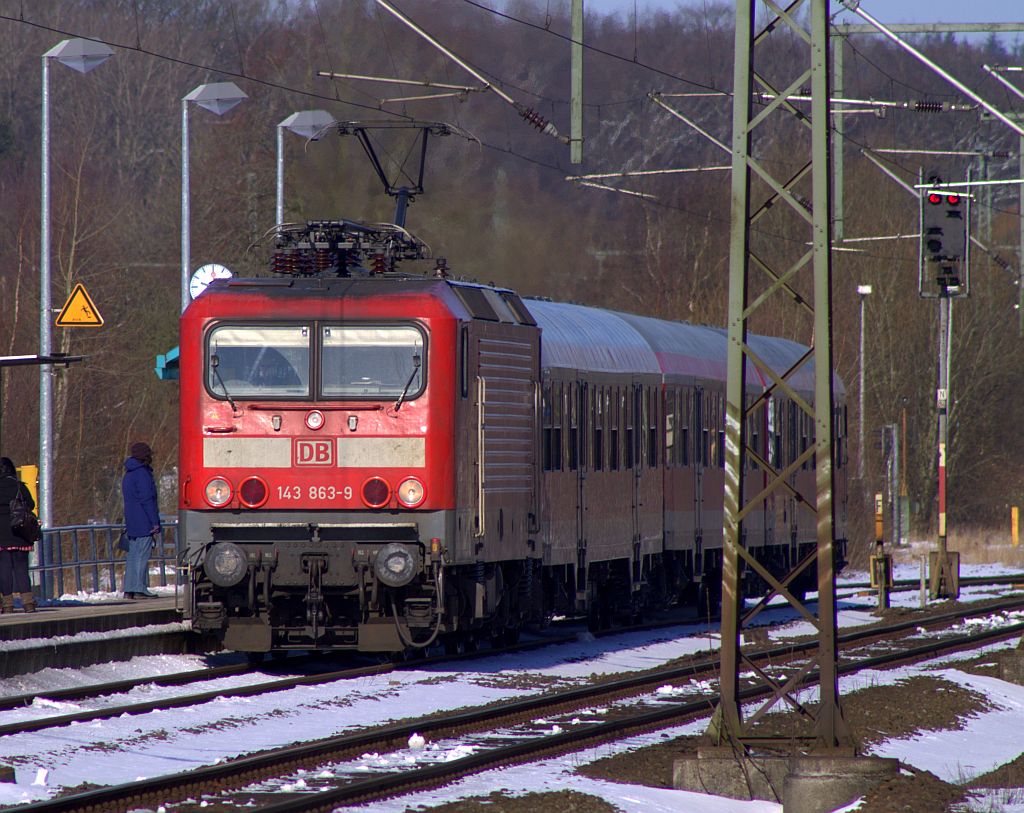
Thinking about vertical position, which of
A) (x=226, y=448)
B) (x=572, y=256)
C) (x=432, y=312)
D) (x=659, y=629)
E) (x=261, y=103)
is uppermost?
(x=261, y=103)

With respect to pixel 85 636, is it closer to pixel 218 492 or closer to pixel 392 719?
pixel 218 492

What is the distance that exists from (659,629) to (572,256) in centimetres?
2119

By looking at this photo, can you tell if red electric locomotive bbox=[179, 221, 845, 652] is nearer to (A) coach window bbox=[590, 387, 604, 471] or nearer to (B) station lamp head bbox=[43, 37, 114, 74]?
(A) coach window bbox=[590, 387, 604, 471]

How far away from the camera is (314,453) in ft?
55.7

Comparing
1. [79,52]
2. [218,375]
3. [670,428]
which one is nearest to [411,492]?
[218,375]

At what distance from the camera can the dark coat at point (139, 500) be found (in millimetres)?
21922

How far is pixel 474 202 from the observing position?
133 ft

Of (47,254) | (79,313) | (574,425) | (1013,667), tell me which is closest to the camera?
(1013,667)

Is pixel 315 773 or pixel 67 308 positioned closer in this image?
pixel 315 773

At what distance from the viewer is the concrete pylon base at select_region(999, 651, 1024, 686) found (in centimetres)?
1966

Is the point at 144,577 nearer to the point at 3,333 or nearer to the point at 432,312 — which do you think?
the point at 432,312

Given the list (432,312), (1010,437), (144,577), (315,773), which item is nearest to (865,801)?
(315,773)

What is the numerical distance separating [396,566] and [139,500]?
248 inches

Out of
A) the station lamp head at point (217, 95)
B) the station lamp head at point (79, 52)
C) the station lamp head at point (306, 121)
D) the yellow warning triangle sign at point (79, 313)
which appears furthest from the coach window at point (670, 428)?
the station lamp head at point (306, 121)
